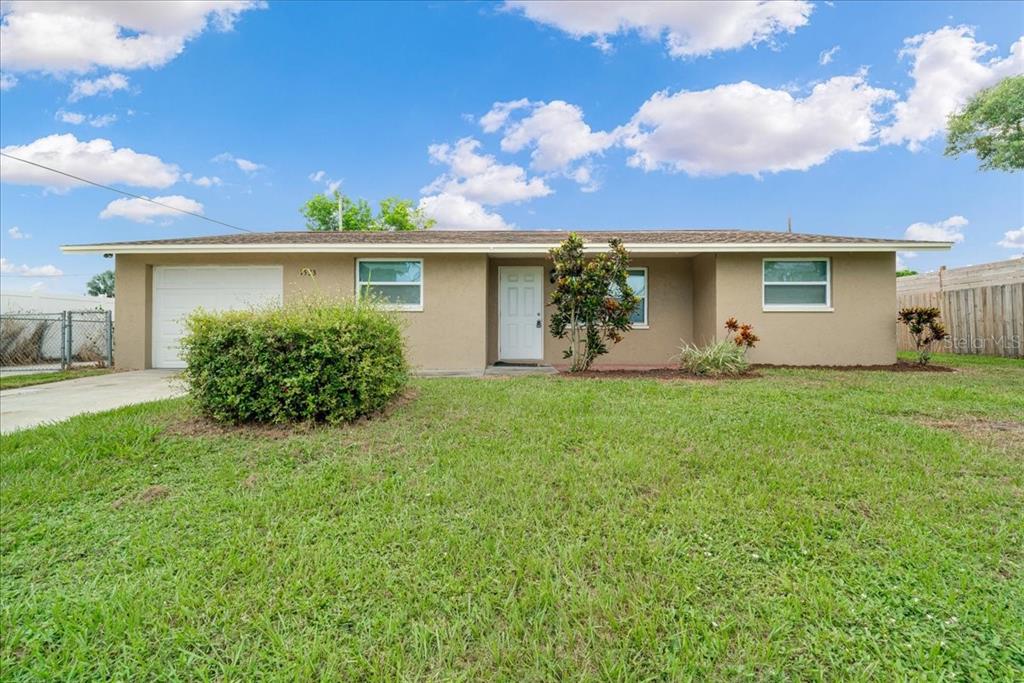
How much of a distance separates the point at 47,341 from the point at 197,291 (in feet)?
23.5

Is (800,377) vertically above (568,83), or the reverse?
(568,83)

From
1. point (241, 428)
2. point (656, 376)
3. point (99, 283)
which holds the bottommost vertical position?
point (241, 428)

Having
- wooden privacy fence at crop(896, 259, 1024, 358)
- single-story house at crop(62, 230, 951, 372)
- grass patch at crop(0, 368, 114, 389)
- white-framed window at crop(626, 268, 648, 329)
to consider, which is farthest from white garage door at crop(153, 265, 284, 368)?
wooden privacy fence at crop(896, 259, 1024, 358)

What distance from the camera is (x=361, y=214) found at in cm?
2967

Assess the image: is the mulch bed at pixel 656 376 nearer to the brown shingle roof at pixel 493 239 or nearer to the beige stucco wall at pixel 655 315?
the beige stucco wall at pixel 655 315

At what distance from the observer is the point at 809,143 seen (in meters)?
16.1

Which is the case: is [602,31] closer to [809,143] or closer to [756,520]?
[809,143]

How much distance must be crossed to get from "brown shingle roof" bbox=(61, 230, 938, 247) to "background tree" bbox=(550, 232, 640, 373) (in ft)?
5.03

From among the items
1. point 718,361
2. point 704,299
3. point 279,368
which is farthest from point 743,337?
point 279,368

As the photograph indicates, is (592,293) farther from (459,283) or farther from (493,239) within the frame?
(493,239)

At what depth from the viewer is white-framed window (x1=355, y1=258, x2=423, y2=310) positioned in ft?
32.9

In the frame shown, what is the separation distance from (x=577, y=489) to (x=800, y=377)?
6463mm

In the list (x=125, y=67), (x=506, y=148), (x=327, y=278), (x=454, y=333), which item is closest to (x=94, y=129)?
(x=125, y=67)

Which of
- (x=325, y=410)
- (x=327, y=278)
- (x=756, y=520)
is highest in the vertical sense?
(x=327, y=278)
